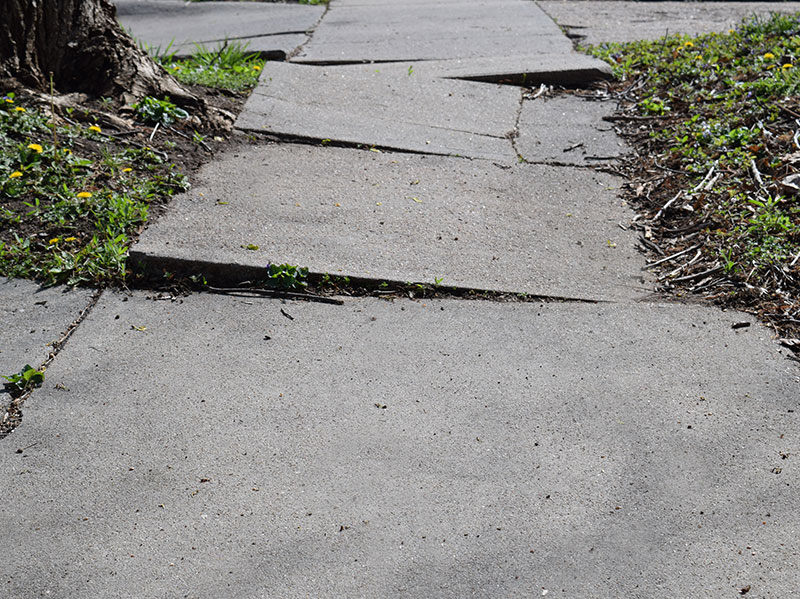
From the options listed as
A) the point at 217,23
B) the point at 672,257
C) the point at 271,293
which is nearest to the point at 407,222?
the point at 271,293

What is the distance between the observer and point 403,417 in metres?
3.01

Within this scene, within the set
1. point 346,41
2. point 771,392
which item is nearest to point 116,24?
point 346,41

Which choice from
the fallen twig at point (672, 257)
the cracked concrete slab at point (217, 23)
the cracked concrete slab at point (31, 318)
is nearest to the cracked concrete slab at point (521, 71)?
the cracked concrete slab at point (217, 23)

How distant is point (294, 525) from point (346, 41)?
552 centimetres

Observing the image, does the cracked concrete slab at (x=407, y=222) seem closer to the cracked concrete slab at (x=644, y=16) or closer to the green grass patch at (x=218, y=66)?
the green grass patch at (x=218, y=66)

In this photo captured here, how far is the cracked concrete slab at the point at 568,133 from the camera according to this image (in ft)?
17.2

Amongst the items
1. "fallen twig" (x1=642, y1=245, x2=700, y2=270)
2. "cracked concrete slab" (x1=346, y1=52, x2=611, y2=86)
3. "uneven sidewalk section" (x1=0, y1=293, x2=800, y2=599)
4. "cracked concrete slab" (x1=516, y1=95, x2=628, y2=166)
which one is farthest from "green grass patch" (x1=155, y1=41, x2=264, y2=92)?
"fallen twig" (x1=642, y1=245, x2=700, y2=270)

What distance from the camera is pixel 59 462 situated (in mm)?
2756

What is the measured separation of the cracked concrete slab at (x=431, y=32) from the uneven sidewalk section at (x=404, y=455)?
374 centimetres

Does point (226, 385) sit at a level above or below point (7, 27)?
below

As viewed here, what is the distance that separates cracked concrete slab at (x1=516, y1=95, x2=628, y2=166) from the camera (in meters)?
5.23

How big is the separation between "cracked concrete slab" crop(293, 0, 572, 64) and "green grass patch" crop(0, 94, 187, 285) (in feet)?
8.06

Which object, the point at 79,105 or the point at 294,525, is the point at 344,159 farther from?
the point at 294,525

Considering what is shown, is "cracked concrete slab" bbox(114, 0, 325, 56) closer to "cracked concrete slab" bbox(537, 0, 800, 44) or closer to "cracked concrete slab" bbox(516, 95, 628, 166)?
"cracked concrete slab" bbox(516, 95, 628, 166)
